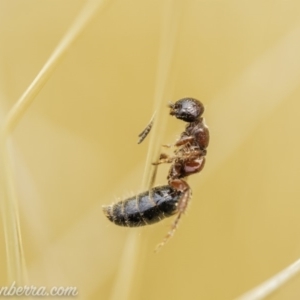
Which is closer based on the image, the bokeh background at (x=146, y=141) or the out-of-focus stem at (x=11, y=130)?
the out-of-focus stem at (x=11, y=130)

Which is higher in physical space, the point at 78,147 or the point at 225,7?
the point at 225,7

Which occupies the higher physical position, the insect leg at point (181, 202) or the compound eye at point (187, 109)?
the compound eye at point (187, 109)

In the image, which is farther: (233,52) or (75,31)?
(233,52)

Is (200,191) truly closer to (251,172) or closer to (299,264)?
(251,172)

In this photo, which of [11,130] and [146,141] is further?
[146,141]

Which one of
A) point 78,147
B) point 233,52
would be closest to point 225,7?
point 233,52
